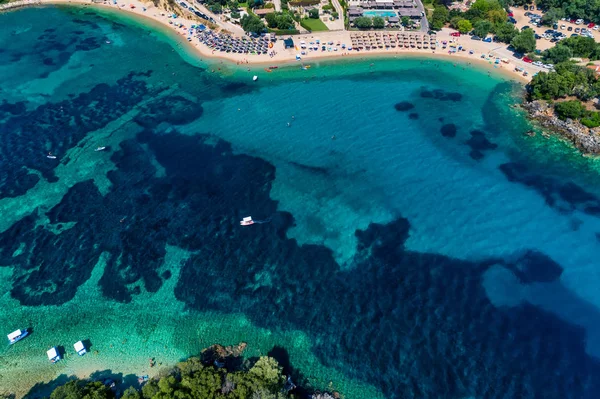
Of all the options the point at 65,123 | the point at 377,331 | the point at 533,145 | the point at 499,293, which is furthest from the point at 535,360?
the point at 65,123

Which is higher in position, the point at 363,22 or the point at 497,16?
the point at 497,16

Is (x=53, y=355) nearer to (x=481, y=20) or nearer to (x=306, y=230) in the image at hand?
(x=306, y=230)

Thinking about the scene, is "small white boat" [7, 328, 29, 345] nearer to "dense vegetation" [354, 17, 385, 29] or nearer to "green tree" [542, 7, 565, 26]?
"dense vegetation" [354, 17, 385, 29]

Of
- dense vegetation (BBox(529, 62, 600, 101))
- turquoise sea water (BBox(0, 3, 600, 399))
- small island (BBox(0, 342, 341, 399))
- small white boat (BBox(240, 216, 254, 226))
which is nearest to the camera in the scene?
small island (BBox(0, 342, 341, 399))

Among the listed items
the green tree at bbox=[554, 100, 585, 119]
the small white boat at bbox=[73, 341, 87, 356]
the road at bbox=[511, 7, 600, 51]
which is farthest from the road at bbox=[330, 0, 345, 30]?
the small white boat at bbox=[73, 341, 87, 356]

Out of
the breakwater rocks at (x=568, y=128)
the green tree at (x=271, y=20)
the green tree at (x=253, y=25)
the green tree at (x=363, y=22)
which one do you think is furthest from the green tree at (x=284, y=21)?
the breakwater rocks at (x=568, y=128)

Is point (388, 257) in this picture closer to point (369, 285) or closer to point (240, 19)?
point (369, 285)

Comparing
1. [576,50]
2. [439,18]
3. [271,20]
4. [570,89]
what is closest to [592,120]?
[570,89]
